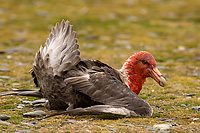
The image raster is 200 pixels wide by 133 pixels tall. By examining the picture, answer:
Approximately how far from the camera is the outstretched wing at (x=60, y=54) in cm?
720

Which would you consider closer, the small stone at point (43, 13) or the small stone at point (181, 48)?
the small stone at point (181, 48)

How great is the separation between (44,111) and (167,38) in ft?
39.3

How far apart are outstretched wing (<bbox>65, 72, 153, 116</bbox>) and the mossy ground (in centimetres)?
25

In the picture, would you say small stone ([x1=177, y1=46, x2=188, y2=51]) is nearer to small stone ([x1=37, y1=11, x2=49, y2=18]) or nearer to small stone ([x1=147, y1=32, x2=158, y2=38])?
small stone ([x1=147, y1=32, x2=158, y2=38])

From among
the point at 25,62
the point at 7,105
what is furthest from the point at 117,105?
the point at 25,62

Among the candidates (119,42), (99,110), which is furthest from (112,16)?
(99,110)

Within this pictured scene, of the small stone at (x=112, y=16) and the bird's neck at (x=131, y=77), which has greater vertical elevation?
the small stone at (x=112, y=16)

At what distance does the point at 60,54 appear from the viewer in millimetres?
7359

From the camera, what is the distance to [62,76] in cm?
723

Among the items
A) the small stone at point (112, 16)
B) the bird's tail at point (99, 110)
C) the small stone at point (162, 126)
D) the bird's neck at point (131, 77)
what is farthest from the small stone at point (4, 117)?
the small stone at point (112, 16)

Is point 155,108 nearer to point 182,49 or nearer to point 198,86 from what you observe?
point 198,86

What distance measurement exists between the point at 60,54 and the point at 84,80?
743mm

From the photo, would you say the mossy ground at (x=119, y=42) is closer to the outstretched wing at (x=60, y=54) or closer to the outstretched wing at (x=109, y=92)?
the outstretched wing at (x=109, y=92)

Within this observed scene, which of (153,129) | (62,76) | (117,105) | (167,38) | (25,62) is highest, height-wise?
(167,38)
